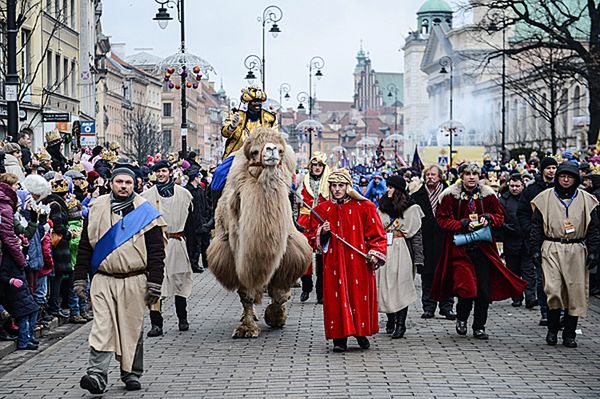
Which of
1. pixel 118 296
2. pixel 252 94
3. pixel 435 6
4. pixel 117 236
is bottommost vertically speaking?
pixel 118 296

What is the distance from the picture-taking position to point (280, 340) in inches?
505

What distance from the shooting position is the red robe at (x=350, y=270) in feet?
38.4

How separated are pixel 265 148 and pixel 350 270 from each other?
1.65 metres

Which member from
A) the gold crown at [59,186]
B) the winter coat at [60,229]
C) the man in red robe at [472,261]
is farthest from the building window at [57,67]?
the man in red robe at [472,261]

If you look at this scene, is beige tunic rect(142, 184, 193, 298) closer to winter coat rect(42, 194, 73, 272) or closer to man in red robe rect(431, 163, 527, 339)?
winter coat rect(42, 194, 73, 272)

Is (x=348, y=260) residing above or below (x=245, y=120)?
below

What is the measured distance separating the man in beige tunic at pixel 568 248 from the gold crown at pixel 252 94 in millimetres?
4319

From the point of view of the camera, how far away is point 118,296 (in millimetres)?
9508

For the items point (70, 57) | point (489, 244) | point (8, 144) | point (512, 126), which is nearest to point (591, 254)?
point (489, 244)

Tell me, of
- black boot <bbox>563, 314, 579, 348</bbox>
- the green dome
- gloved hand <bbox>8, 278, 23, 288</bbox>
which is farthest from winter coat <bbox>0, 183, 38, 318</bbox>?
the green dome

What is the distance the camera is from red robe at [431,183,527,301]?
41.5ft

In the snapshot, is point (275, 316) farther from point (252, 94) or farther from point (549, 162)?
point (549, 162)

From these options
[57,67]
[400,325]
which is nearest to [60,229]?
[400,325]

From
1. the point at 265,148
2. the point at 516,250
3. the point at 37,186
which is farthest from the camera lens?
the point at 516,250
